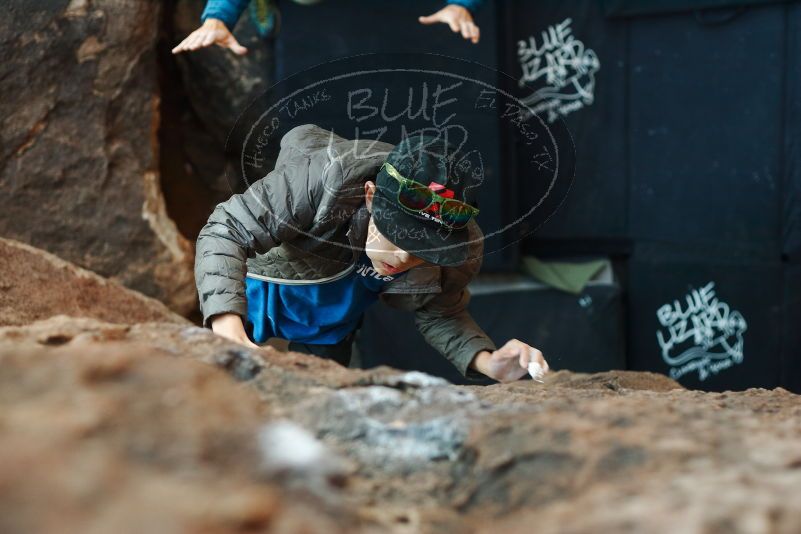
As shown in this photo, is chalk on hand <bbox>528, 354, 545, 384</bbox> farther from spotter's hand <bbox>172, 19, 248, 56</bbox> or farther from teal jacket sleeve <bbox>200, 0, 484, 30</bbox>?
teal jacket sleeve <bbox>200, 0, 484, 30</bbox>

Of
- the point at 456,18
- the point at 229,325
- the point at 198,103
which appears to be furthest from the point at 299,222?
the point at 198,103

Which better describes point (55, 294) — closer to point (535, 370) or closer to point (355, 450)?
point (535, 370)

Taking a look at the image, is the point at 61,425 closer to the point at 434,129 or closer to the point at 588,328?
the point at 434,129

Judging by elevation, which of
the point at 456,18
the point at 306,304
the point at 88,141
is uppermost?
the point at 456,18

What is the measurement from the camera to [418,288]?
5.72 feet

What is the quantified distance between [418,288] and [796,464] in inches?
38.3

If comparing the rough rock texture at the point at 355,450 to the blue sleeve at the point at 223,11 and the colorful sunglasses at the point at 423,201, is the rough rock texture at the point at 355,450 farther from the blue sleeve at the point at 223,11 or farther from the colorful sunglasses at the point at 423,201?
the blue sleeve at the point at 223,11

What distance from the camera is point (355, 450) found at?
923mm

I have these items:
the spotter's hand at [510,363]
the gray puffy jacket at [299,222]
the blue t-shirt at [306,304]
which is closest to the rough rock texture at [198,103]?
the blue t-shirt at [306,304]

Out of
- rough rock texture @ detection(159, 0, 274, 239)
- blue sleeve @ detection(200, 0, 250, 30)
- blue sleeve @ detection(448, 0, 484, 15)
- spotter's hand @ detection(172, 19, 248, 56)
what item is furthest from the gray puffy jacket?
rough rock texture @ detection(159, 0, 274, 239)

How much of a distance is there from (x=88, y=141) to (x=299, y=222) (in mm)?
1192

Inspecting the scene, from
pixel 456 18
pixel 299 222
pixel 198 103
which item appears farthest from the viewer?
pixel 198 103

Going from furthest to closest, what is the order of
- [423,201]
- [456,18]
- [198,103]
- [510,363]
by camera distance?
1. [198,103]
2. [456,18]
3. [510,363]
4. [423,201]

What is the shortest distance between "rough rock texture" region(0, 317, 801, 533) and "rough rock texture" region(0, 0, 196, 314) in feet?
4.89
